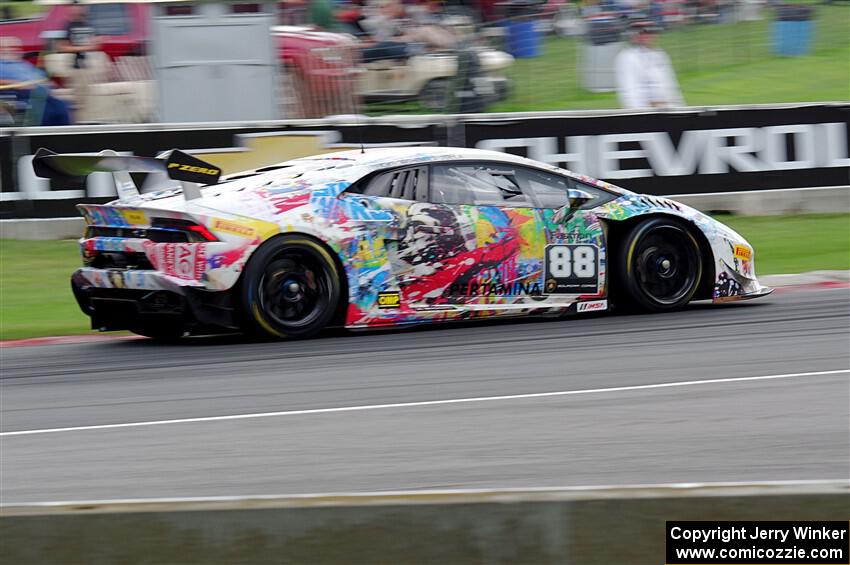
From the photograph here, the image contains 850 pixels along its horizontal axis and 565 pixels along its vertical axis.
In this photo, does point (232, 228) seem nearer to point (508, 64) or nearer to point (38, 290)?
point (38, 290)

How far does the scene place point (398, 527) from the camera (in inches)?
127

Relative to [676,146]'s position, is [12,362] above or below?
below

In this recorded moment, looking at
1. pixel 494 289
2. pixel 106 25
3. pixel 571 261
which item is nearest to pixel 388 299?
pixel 494 289

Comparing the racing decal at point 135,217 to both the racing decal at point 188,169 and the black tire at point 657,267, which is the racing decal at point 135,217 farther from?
the black tire at point 657,267

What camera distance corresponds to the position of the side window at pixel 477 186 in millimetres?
8766

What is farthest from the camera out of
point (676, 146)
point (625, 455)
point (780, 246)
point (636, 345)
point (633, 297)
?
point (676, 146)

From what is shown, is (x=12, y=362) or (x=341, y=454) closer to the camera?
(x=341, y=454)

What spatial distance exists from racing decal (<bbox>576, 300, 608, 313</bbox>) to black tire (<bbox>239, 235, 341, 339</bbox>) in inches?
68.9

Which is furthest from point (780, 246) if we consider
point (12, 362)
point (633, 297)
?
point (12, 362)

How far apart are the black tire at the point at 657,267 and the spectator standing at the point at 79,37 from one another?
901 cm

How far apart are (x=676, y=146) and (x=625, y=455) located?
9.64 metres

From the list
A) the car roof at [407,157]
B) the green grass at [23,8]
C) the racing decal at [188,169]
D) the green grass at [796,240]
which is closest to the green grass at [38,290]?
the racing decal at [188,169]

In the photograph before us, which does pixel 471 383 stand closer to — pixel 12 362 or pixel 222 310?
pixel 222 310

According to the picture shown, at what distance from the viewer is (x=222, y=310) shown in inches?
322
